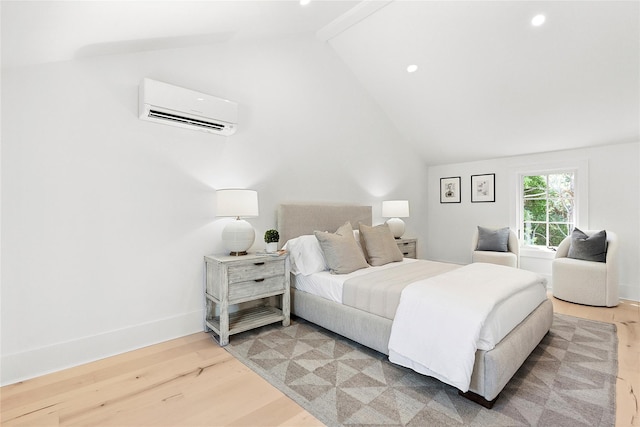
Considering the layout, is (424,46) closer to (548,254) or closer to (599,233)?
(599,233)

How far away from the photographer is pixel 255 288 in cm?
274

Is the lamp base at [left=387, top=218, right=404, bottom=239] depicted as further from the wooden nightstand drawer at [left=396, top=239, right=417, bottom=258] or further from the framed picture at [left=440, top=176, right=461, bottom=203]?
the framed picture at [left=440, top=176, right=461, bottom=203]

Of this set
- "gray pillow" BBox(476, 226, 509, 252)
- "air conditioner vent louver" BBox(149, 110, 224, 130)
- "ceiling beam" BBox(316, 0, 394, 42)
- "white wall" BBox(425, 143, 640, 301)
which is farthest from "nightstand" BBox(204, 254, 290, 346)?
"white wall" BBox(425, 143, 640, 301)

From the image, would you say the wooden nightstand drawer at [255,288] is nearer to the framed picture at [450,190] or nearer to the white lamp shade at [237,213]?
the white lamp shade at [237,213]

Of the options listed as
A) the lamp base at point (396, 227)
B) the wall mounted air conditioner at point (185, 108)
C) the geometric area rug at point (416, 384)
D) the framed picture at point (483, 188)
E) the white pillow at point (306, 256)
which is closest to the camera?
the geometric area rug at point (416, 384)

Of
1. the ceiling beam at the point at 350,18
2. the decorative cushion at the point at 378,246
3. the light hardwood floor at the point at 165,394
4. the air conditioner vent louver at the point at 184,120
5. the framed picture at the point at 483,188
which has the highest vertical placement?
the ceiling beam at the point at 350,18

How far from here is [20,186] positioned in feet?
6.70

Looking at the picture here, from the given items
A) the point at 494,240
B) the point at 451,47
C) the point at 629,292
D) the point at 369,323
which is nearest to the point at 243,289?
the point at 369,323

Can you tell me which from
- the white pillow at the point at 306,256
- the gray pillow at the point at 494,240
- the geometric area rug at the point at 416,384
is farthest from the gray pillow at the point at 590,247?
the white pillow at the point at 306,256

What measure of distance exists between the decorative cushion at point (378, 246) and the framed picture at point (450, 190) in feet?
8.94

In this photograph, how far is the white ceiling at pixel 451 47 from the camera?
2021 millimetres

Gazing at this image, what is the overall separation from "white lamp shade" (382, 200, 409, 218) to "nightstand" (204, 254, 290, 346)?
2.23 meters

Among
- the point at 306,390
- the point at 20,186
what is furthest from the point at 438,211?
the point at 20,186

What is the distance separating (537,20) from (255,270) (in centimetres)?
Result: 352
